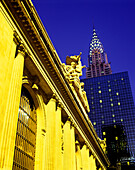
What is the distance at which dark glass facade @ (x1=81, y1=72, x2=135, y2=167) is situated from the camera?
113 metres

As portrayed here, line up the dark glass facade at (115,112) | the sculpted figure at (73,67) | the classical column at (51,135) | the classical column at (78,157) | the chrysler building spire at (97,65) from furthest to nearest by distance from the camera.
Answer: the chrysler building spire at (97,65)
the dark glass facade at (115,112)
the sculpted figure at (73,67)
the classical column at (78,157)
the classical column at (51,135)

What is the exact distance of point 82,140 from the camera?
38.8 meters

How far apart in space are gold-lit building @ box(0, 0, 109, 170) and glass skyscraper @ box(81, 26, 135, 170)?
8854 cm

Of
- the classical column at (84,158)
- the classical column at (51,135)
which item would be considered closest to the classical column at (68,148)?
the classical column at (51,135)

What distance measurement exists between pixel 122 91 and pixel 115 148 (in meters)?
32.4

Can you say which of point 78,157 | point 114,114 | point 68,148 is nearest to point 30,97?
point 68,148

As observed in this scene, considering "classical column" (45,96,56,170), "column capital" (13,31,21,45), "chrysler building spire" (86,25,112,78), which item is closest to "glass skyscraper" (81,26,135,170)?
"chrysler building spire" (86,25,112,78)

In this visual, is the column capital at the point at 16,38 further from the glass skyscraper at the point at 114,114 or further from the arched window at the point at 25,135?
the glass skyscraper at the point at 114,114

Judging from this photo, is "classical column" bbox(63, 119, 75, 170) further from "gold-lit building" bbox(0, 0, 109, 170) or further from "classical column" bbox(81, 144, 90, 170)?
"classical column" bbox(81, 144, 90, 170)

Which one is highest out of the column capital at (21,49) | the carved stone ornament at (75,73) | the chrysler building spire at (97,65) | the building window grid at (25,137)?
the chrysler building spire at (97,65)

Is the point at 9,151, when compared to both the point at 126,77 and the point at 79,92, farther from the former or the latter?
the point at 126,77

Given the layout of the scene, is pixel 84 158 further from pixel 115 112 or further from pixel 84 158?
pixel 115 112

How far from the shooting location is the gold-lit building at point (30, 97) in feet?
49.9

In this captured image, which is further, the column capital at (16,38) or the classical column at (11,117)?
the column capital at (16,38)
